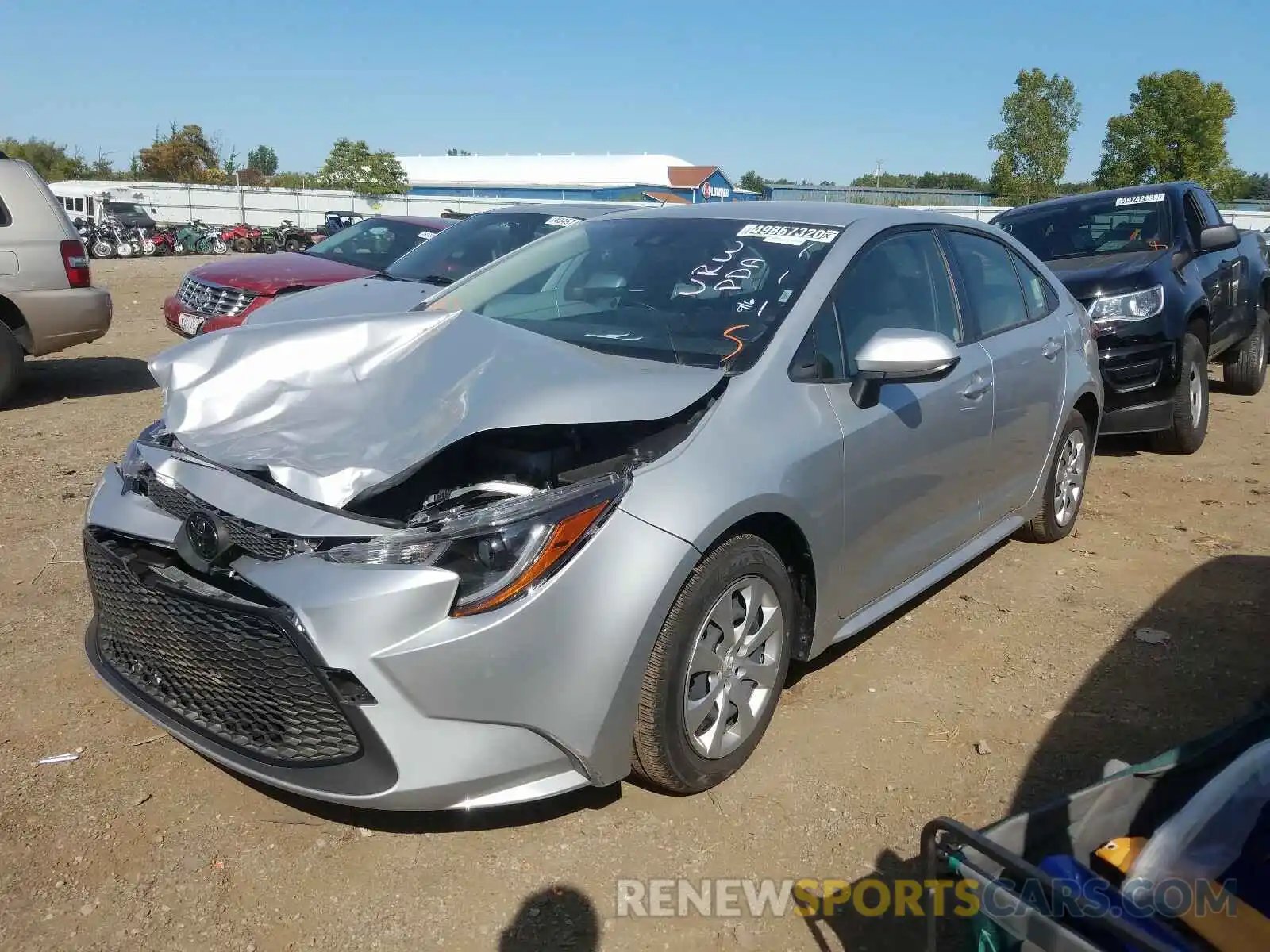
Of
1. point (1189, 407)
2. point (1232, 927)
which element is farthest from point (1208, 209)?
point (1232, 927)

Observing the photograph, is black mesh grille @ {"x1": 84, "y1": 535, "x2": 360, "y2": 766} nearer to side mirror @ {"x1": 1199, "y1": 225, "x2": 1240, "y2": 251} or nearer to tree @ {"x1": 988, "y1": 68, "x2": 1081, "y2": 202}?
side mirror @ {"x1": 1199, "y1": 225, "x2": 1240, "y2": 251}

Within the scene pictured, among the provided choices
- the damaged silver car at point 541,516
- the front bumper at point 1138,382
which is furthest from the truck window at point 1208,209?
the damaged silver car at point 541,516

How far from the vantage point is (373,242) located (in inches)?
395

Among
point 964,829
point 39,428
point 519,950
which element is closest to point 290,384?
point 519,950

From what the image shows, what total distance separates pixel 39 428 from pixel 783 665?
21.0 ft

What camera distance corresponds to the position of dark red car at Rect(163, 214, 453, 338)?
27.7 ft

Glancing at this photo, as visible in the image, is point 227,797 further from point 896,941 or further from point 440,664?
point 896,941

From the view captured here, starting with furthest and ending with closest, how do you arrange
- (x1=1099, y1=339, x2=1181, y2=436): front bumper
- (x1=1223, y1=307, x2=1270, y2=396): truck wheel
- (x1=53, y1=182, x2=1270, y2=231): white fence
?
(x1=53, y1=182, x2=1270, y2=231): white fence
(x1=1223, y1=307, x2=1270, y2=396): truck wheel
(x1=1099, y1=339, x2=1181, y2=436): front bumper

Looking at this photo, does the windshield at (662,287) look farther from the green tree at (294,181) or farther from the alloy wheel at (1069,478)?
the green tree at (294,181)

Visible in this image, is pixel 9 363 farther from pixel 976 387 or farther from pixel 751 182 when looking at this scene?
pixel 751 182

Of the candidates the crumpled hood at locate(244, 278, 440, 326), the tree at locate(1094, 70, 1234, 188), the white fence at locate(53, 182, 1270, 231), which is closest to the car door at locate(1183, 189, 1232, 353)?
the crumpled hood at locate(244, 278, 440, 326)

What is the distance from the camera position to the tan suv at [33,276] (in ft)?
25.9

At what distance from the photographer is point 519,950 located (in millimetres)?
2414

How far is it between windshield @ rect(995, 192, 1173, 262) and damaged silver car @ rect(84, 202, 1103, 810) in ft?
14.7
